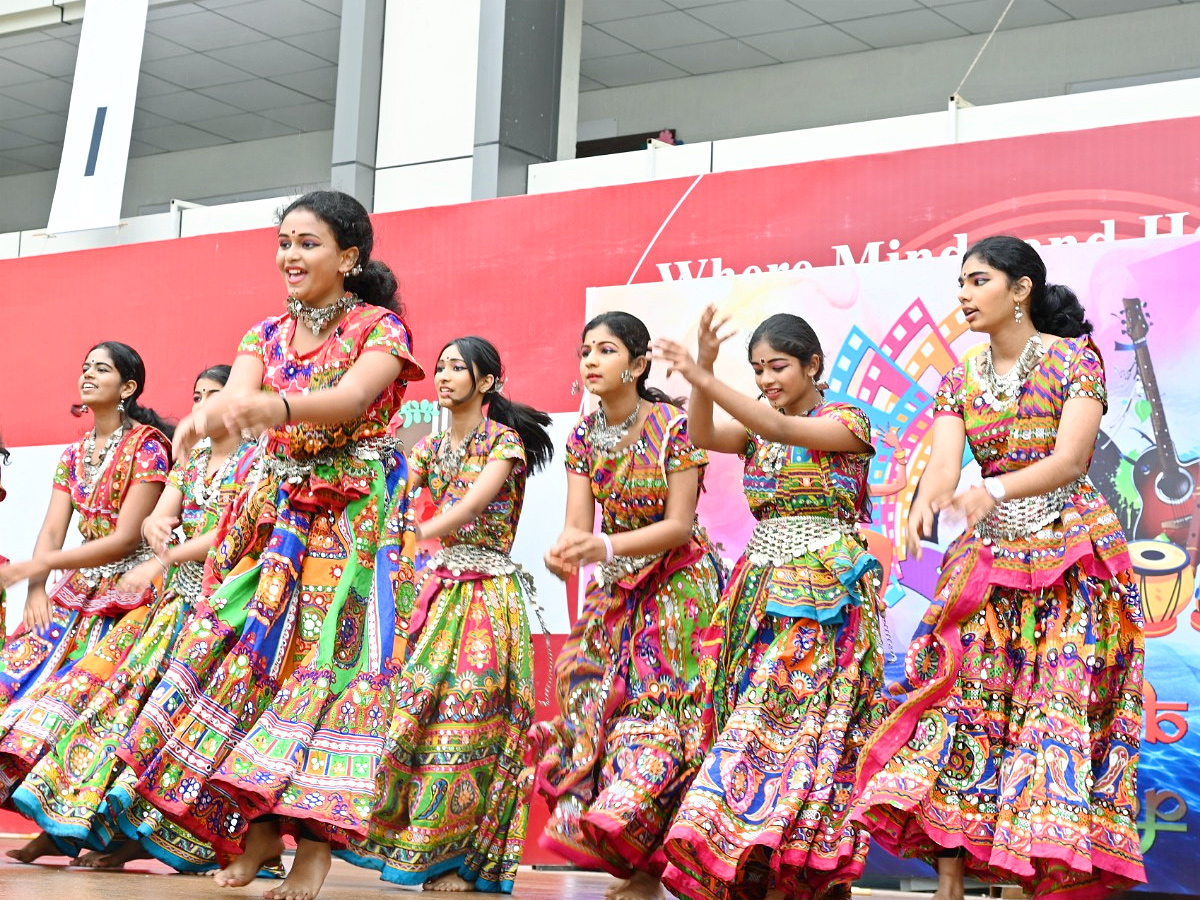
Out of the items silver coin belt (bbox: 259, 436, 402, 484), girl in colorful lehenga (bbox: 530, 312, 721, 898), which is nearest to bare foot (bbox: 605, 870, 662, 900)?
girl in colorful lehenga (bbox: 530, 312, 721, 898)

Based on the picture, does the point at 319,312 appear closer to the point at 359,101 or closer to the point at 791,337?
the point at 791,337

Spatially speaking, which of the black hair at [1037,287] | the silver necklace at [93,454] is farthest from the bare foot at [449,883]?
the black hair at [1037,287]

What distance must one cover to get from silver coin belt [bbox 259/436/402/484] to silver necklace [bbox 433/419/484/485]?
1367 millimetres

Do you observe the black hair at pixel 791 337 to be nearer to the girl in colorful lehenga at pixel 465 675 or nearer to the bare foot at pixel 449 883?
the girl in colorful lehenga at pixel 465 675

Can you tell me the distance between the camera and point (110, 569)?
5.66 m

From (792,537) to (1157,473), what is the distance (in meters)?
1.48

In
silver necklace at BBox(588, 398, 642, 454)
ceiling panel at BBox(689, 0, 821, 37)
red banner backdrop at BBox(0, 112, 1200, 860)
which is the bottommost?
silver necklace at BBox(588, 398, 642, 454)

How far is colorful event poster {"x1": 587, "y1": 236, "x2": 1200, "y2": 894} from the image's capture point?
16.1 feet

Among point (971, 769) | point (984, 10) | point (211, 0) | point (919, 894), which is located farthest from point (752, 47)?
point (971, 769)

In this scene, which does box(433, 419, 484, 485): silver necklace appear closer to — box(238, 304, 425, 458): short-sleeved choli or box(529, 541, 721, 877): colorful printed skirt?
box(529, 541, 721, 877): colorful printed skirt

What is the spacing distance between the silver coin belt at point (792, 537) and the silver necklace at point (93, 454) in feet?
8.82

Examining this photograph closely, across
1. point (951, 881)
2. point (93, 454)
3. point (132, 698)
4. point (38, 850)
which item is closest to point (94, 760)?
point (132, 698)

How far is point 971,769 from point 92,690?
9.47 ft

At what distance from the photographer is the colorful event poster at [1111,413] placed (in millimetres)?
4898
